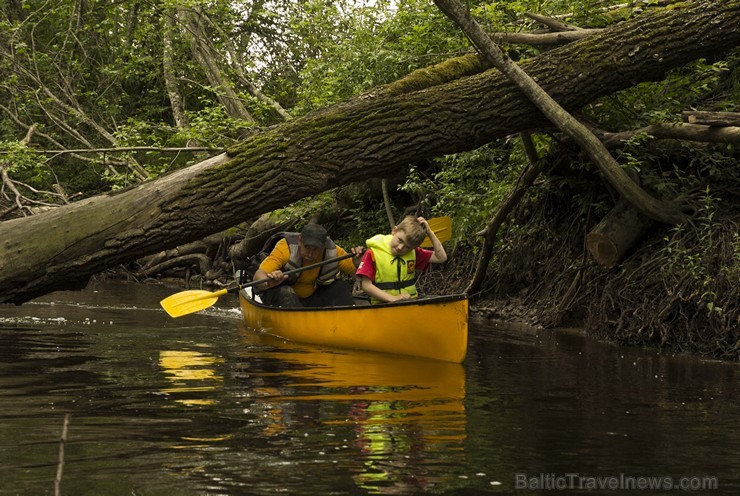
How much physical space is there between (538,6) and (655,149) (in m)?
1.75

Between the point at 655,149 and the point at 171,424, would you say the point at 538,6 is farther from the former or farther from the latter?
the point at 171,424

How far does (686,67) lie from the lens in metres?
9.27

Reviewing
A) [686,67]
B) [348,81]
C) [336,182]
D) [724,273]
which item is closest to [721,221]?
[724,273]

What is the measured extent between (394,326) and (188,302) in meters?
2.54

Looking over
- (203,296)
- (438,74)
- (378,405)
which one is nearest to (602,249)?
(438,74)

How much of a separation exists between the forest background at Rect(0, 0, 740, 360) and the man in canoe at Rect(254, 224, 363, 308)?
1404 mm

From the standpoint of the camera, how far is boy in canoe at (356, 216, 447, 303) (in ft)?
27.5

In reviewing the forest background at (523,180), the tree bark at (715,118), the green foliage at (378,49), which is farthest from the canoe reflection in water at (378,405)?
the green foliage at (378,49)

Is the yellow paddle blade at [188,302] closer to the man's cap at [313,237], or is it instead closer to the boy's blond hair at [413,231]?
the man's cap at [313,237]

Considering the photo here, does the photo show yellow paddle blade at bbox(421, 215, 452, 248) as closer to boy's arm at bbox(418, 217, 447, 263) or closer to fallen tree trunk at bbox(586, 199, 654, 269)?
boy's arm at bbox(418, 217, 447, 263)

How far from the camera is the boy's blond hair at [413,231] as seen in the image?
327 inches

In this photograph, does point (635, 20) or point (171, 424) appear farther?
point (635, 20)

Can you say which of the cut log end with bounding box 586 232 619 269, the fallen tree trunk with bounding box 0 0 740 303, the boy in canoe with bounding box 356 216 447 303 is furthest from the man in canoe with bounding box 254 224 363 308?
the cut log end with bounding box 586 232 619 269

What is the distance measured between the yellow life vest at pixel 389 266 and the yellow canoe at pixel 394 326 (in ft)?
1.61
